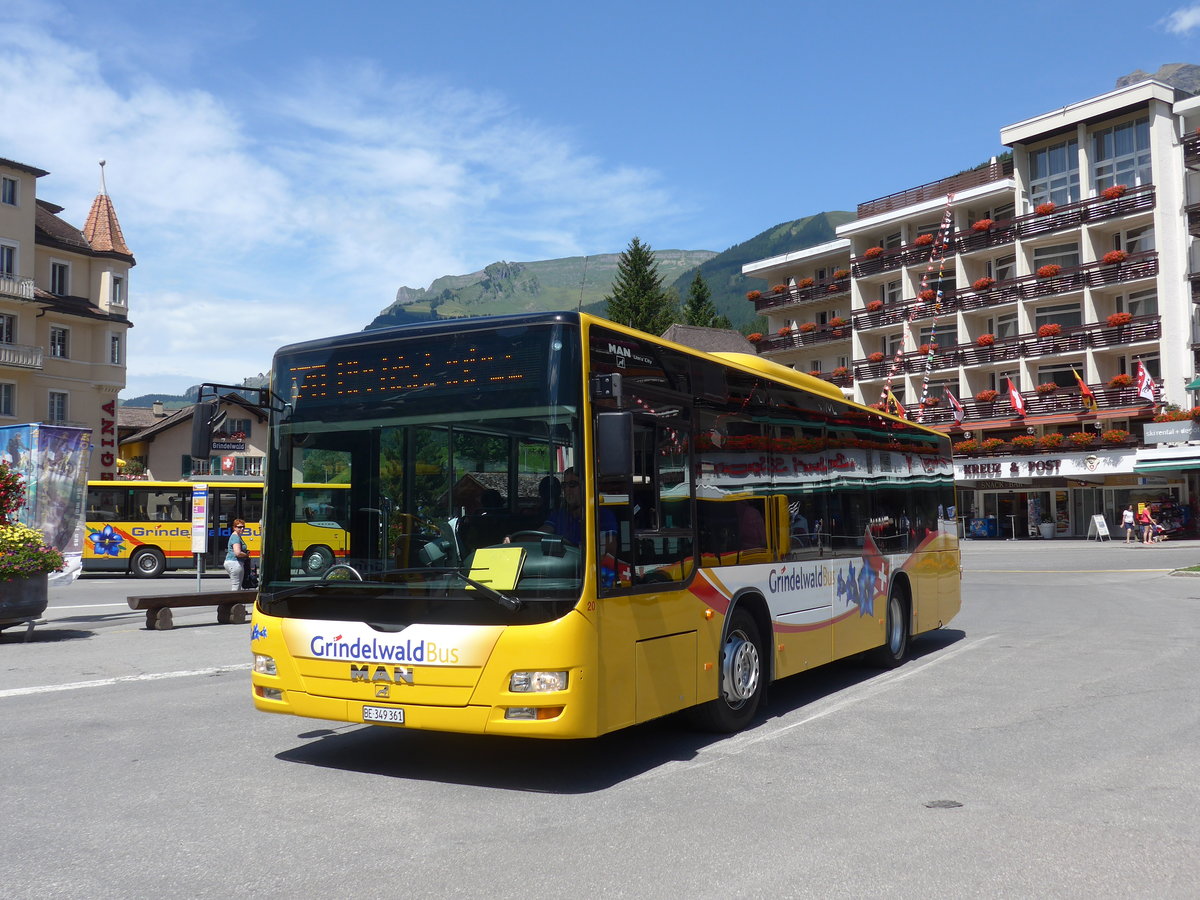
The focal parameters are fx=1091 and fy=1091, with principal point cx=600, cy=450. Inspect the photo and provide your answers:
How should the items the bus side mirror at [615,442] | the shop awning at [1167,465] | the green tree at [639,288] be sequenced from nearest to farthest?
the bus side mirror at [615,442], the shop awning at [1167,465], the green tree at [639,288]

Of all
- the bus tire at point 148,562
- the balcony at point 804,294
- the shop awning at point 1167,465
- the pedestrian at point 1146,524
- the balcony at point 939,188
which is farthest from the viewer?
the balcony at point 804,294

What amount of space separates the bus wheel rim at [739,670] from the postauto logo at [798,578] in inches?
22.6

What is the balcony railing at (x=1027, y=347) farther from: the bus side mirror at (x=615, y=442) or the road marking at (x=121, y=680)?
the bus side mirror at (x=615, y=442)

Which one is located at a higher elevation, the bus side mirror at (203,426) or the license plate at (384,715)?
the bus side mirror at (203,426)

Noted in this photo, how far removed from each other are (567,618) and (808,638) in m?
3.83

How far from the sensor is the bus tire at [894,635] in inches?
458

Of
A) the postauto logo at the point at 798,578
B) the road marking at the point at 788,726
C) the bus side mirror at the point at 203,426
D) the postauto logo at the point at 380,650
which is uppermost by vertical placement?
the bus side mirror at the point at 203,426

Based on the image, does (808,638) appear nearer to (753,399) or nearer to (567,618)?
(753,399)

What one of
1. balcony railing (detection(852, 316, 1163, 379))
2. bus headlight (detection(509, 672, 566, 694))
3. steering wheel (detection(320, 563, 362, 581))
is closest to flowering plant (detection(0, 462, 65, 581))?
steering wheel (detection(320, 563, 362, 581))

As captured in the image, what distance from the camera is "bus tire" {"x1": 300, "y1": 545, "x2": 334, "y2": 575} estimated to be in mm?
6828

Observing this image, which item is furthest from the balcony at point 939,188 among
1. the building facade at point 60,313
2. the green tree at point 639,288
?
the building facade at point 60,313

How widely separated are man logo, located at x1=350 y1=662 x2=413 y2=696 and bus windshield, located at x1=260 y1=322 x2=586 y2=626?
272 millimetres

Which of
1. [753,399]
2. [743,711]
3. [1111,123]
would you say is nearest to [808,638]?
[743,711]

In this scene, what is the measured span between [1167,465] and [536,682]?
4689 cm
